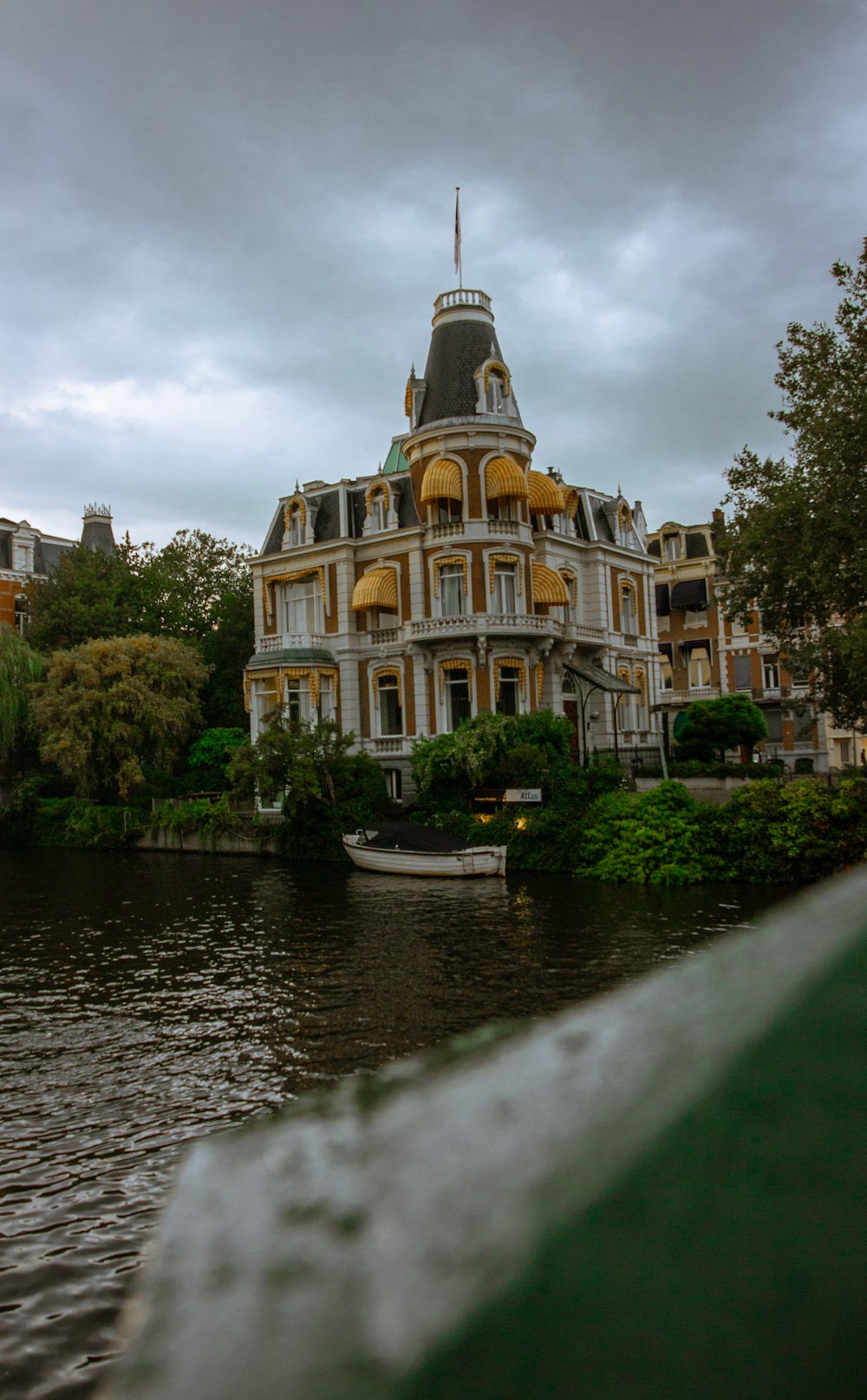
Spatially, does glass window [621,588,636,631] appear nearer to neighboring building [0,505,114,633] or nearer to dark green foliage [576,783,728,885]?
dark green foliage [576,783,728,885]

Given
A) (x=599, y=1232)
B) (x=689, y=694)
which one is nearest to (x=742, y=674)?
(x=689, y=694)

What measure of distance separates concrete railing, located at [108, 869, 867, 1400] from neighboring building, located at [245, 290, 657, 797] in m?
32.6

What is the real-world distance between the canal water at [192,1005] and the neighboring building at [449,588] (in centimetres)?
1115

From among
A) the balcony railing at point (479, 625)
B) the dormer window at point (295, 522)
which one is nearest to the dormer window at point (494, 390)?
the balcony railing at point (479, 625)

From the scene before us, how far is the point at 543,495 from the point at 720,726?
36.5 feet

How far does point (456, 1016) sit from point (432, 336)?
3184 centimetres

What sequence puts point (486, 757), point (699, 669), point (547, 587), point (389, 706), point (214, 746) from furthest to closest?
point (699, 669), point (214, 746), point (389, 706), point (547, 587), point (486, 757)

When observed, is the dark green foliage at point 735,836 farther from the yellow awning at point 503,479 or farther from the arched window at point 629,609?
the arched window at point 629,609

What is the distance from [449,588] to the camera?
3575 centimetres

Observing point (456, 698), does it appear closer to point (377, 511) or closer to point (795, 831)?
point (377, 511)

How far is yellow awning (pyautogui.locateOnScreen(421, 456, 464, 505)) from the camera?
34531mm

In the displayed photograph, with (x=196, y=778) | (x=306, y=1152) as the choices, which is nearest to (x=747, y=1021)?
(x=306, y=1152)

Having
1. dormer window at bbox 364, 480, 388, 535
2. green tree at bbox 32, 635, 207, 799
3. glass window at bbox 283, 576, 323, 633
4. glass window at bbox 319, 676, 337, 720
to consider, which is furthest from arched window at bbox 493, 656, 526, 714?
green tree at bbox 32, 635, 207, 799

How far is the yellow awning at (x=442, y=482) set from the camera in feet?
113
